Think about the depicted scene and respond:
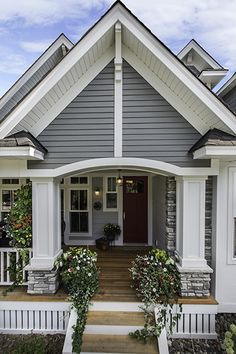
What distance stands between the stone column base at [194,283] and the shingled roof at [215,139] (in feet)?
8.04

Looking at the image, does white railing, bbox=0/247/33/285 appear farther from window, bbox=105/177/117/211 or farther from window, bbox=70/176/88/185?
window, bbox=105/177/117/211

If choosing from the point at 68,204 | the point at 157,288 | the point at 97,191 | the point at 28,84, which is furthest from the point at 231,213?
the point at 28,84

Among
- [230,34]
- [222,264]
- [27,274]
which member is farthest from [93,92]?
[230,34]

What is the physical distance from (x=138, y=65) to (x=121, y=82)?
0.48 meters

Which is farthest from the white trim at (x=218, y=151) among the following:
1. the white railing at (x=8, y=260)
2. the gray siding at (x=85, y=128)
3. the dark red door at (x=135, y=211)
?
the white railing at (x=8, y=260)

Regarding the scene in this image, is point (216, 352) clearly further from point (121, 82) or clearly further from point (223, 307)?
point (121, 82)

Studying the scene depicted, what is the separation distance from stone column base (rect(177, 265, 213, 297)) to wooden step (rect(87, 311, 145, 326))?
1.02 metres

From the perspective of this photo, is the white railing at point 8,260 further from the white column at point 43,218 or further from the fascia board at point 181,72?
the fascia board at point 181,72

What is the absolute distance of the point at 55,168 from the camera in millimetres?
4938

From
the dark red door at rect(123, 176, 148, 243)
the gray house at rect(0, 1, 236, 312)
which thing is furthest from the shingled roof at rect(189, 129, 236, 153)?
the dark red door at rect(123, 176, 148, 243)

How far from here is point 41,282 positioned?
4.89 m

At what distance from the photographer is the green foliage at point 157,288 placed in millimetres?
4418

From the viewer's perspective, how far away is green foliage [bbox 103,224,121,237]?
8.08 m

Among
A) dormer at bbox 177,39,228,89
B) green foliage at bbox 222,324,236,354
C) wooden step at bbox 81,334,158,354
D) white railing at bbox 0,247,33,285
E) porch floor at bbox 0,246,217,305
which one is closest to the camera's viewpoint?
green foliage at bbox 222,324,236,354
